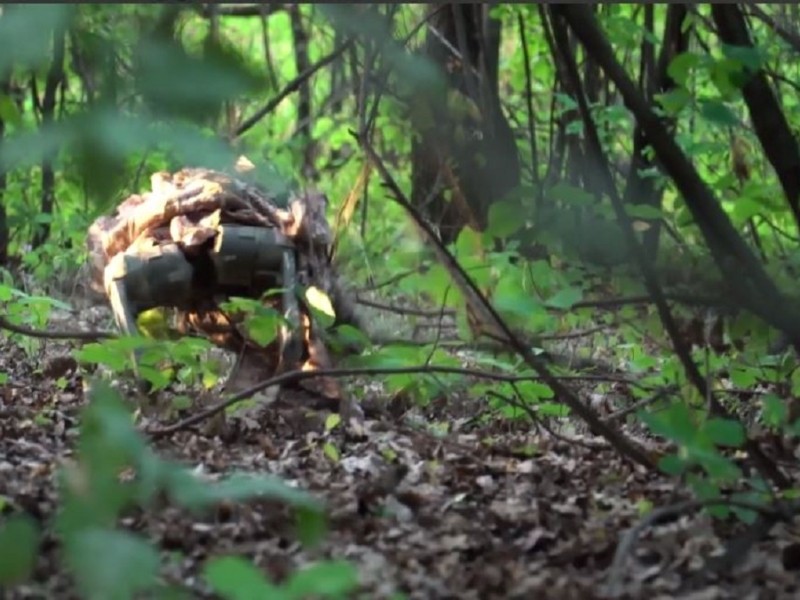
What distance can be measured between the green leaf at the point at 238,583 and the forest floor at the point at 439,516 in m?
0.49

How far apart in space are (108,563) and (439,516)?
4.82 feet

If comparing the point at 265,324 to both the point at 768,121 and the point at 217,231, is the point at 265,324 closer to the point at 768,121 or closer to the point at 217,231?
the point at 217,231

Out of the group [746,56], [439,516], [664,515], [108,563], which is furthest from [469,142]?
[108,563]

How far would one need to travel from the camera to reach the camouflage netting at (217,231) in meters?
4.46

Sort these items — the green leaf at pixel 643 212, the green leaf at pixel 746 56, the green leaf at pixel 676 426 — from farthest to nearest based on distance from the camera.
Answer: the green leaf at pixel 643 212, the green leaf at pixel 746 56, the green leaf at pixel 676 426

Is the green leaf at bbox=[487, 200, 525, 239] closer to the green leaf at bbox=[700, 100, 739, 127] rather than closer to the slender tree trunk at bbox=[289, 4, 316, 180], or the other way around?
the green leaf at bbox=[700, 100, 739, 127]

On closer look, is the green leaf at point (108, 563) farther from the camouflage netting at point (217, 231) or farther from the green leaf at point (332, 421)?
the camouflage netting at point (217, 231)

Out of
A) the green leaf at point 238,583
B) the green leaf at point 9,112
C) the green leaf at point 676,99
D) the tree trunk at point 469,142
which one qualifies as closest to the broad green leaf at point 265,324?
the tree trunk at point 469,142

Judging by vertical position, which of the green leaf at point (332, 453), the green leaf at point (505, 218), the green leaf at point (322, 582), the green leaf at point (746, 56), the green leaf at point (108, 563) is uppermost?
the green leaf at point (746, 56)

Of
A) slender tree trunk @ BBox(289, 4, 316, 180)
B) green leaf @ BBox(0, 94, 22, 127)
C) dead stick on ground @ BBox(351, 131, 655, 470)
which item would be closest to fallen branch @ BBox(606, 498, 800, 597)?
dead stick on ground @ BBox(351, 131, 655, 470)

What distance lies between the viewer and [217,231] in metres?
A: 4.41

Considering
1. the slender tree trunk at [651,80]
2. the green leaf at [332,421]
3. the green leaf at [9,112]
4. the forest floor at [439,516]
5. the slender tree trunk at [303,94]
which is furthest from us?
the slender tree trunk at [651,80]

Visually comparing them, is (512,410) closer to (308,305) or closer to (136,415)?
(308,305)

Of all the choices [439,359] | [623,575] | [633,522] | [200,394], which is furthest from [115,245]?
[623,575]
